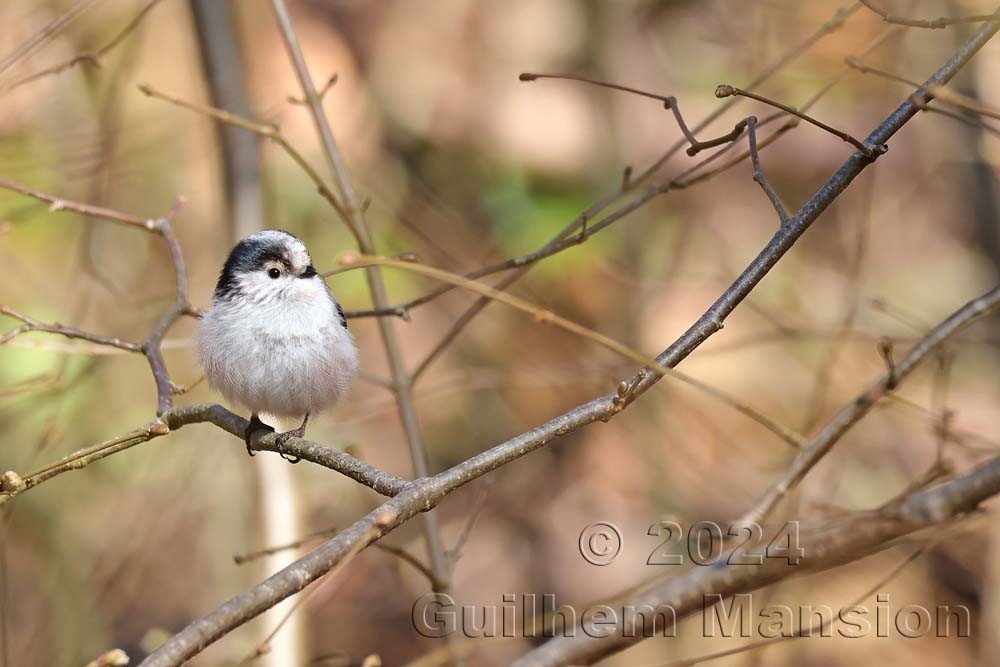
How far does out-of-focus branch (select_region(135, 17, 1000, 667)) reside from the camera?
165 cm

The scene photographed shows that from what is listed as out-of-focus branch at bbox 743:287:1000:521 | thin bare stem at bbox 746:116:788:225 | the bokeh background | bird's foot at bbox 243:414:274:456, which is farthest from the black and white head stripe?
out-of-focus branch at bbox 743:287:1000:521

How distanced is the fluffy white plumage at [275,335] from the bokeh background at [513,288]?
1018mm

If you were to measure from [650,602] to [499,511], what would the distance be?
16.5ft

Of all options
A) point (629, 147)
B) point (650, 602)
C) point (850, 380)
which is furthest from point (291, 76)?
point (650, 602)

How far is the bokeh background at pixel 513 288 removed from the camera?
5160mm

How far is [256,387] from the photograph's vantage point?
295 centimetres

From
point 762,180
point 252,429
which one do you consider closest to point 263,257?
point 252,429

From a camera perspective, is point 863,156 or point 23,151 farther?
point 23,151

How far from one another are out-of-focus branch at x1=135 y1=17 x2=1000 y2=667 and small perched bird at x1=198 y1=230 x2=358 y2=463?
1065 mm

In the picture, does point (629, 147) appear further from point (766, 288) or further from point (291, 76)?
point (291, 76)

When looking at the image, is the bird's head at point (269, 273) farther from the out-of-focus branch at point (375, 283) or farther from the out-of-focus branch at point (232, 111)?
the out-of-focus branch at point (232, 111)

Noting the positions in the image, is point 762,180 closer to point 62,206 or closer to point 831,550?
point 831,550

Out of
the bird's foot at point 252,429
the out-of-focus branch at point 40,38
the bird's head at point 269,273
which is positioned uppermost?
the out-of-focus branch at point 40,38

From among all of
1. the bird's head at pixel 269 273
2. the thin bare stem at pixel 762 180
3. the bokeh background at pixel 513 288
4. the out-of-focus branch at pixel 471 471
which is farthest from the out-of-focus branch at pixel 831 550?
the bokeh background at pixel 513 288
